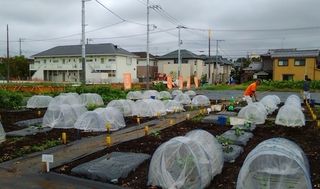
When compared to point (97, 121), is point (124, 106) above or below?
above

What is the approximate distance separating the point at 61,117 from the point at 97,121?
56.0 inches

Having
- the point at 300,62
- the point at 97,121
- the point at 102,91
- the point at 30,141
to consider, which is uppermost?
the point at 300,62

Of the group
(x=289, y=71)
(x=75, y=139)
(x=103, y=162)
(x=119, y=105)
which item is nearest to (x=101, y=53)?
(x=289, y=71)

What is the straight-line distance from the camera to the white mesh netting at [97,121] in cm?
1127

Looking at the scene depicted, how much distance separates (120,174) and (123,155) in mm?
1309

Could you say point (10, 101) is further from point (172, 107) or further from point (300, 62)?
point (300, 62)

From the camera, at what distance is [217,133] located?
10.9 meters

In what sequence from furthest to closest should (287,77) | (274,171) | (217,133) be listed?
(287,77), (217,133), (274,171)

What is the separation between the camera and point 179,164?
563cm

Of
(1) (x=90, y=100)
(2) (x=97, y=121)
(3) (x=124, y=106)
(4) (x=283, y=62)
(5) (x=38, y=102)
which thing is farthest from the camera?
(4) (x=283, y=62)

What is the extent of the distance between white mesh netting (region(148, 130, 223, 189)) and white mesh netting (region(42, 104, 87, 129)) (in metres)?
6.69

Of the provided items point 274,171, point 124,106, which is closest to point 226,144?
point 274,171

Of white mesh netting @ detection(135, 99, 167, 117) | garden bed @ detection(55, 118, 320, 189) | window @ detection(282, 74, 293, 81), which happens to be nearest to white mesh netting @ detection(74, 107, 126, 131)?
garden bed @ detection(55, 118, 320, 189)

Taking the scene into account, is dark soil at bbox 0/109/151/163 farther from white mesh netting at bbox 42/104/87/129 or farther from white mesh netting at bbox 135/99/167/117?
white mesh netting at bbox 135/99/167/117
